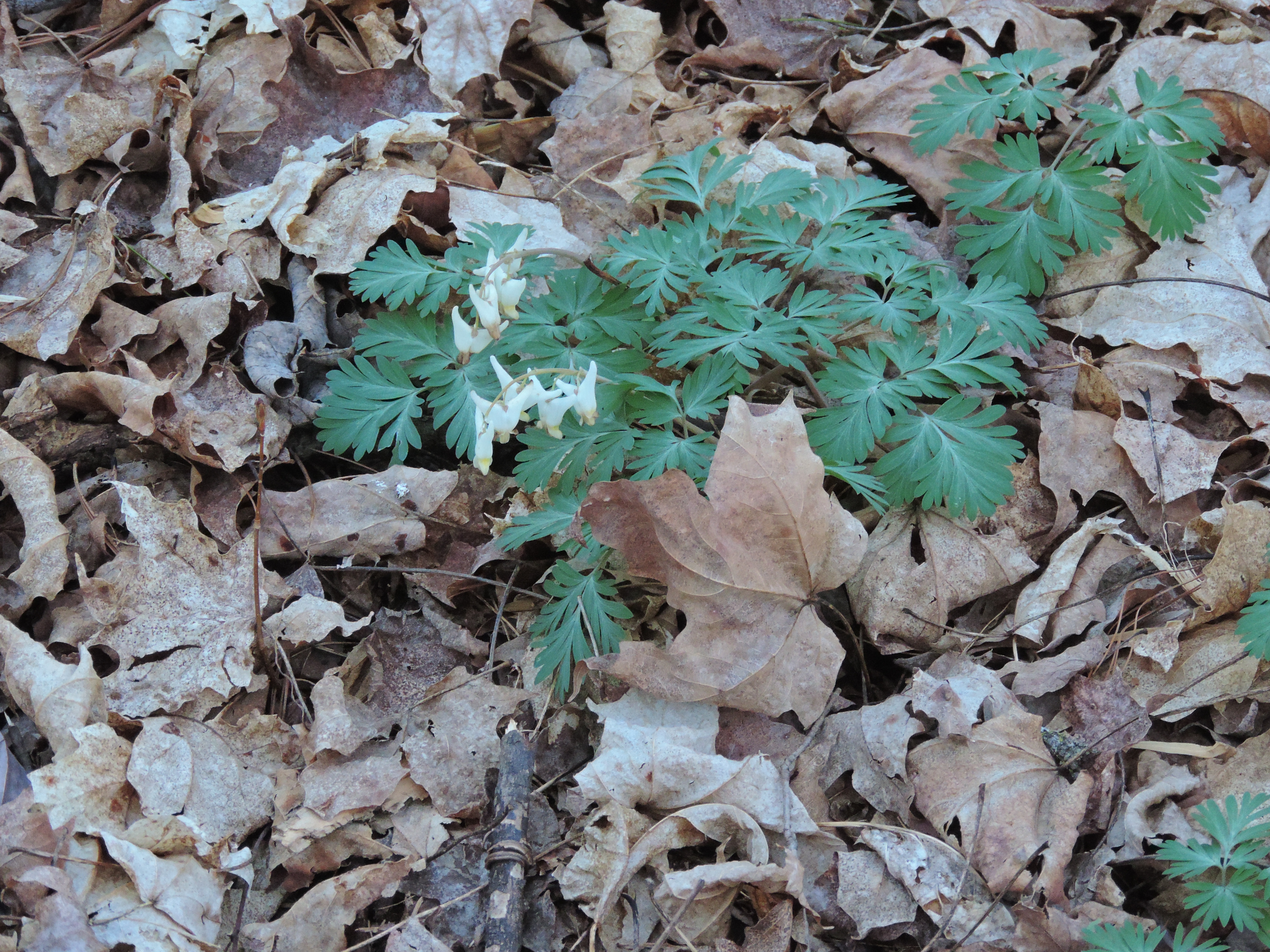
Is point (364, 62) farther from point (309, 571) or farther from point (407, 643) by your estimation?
point (407, 643)

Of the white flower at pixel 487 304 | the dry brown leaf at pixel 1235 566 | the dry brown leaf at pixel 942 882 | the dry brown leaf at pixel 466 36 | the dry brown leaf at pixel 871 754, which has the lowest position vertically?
the dry brown leaf at pixel 942 882

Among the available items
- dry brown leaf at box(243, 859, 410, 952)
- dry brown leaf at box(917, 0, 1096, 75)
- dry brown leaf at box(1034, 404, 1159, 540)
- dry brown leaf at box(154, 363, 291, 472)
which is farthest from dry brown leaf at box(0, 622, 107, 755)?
dry brown leaf at box(917, 0, 1096, 75)

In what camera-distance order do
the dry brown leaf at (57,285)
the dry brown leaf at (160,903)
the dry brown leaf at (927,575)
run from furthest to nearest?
the dry brown leaf at (57,285), the dry brown leaf at (927,575), the dry brown leaf at (160,903)

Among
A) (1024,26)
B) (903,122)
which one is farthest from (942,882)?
(1024,26)

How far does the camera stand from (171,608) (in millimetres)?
2807

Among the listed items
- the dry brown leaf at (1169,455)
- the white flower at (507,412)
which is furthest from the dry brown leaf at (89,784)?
the dry brown leaf at (1169,455)

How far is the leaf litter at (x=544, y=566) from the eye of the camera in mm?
2383

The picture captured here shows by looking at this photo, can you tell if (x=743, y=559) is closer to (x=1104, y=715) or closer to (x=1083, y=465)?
(x=1104, y=715)

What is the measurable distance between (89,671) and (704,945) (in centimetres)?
188

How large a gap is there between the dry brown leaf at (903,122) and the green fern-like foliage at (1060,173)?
0.96 feet

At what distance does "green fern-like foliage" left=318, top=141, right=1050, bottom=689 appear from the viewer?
2766 mm

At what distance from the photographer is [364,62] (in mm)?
4086

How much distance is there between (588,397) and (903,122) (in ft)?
7.07

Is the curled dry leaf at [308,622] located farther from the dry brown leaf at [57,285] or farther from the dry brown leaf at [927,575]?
the dry brown leaf at [927,575]
